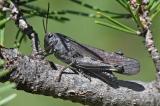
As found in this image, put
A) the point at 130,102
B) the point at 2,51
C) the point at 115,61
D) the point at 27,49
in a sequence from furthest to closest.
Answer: the point at 27,49 < the point at 115,61 < the point at 130,102 < the point at 2,51

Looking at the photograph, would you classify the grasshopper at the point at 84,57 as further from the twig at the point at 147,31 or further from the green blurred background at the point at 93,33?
the green blurred background at the point at 93,33

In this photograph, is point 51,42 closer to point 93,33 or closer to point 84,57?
point 84,57

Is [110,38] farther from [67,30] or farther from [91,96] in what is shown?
[91,96]

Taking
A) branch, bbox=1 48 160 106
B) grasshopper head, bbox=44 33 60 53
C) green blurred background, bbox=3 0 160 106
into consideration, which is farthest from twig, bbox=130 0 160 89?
green blurred background, bbox=3 0 160 106

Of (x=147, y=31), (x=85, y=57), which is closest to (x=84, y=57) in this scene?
(x=85, y=57)

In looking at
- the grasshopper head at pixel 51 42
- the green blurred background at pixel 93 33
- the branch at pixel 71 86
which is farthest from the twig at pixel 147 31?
the green blurred background at pixel 93 33

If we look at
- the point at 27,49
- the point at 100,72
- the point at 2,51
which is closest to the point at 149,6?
the point at 100,72
